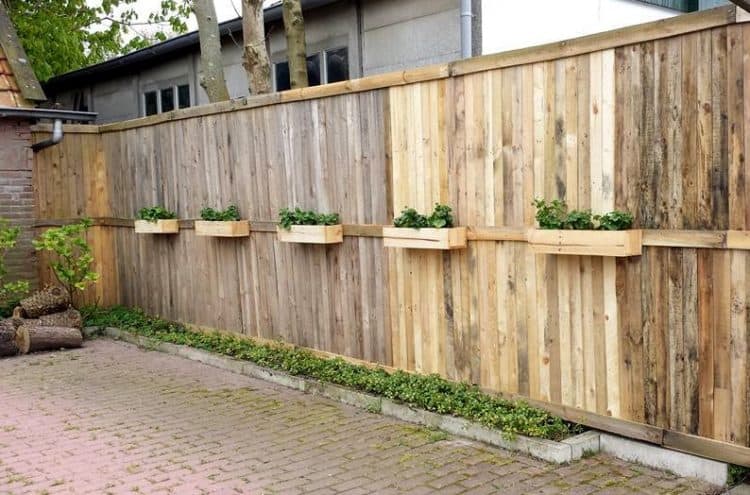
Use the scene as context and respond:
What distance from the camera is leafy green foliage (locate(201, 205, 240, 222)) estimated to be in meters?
8.24

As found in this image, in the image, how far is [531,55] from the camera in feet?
17.5

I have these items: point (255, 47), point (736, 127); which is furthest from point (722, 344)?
point (255, 47)

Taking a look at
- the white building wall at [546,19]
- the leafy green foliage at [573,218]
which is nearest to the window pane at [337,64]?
the white building wall at [546,19]

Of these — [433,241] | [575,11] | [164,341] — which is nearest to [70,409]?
[164,341]

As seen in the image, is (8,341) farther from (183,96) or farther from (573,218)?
(573,218)

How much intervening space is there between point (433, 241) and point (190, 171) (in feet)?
13.5

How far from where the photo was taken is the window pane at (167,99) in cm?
1437

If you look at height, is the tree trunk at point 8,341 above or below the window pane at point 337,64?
below

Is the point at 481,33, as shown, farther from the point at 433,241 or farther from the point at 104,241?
the point at 104,241

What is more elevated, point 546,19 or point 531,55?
point 546,19

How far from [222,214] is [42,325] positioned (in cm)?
283

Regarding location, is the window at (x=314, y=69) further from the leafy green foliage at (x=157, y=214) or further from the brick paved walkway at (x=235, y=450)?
the brick paved walkway at (x=235, y=450)

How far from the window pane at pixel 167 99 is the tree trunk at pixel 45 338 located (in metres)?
6.15

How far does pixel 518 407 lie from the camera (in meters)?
5.53
